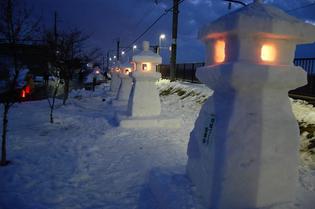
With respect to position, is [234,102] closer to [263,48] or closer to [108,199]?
[263,48]

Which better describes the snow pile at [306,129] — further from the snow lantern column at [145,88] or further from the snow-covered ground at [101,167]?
the snow lantern column at [145,88]

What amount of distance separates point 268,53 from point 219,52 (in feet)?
1.95

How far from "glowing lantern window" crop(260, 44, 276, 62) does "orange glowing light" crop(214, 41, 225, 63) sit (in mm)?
472

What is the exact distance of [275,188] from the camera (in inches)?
126

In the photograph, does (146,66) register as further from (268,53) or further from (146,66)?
(268,53)

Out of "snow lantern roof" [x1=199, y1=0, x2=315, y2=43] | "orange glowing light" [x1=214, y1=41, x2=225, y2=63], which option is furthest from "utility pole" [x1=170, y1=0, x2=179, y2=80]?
"snow lantern roof" [x1=199, y1=0, x2=315, y2=43]

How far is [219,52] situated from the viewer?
3492mm

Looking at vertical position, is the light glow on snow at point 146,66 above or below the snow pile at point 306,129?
above

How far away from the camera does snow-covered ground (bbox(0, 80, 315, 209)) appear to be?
402 centimetres

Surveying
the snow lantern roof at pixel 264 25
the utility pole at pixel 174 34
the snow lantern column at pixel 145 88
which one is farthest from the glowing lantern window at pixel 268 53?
the utility pole at pixel 174 34

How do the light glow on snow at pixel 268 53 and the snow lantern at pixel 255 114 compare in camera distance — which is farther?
the light glow on snow at pixel 268 53

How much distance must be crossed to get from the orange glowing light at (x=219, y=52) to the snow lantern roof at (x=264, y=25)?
259mm

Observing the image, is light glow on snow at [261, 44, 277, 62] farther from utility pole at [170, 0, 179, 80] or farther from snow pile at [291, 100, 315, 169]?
utility pole at [170, 0, 179, 80]

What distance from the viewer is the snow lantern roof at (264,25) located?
2.88 m
